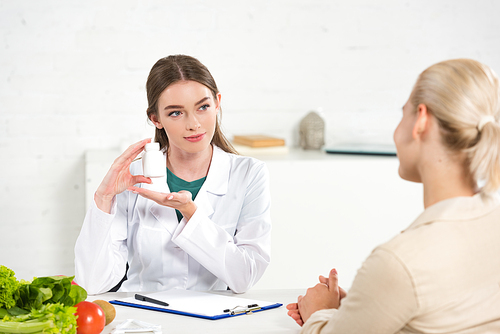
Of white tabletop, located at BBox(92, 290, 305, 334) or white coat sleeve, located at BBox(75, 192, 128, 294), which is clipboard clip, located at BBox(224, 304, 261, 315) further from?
white coat sleeve, located at BBox(75, 192, 128, 294)

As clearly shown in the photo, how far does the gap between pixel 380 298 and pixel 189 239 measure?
793 mm

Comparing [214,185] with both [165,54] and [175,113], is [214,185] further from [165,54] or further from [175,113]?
[165,54]

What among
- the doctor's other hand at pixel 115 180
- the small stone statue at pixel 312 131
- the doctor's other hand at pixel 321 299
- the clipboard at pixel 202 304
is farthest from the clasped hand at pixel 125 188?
the small stone statue at pixel 312 131

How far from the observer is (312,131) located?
2.99 m

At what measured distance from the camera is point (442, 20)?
10.1 feet

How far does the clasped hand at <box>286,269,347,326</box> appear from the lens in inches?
47.7

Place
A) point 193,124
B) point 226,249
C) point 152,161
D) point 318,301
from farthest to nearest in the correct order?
1. point 193,124
2. point 226,249
3. point 152,161
4. point 318,301

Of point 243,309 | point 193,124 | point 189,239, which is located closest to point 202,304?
point 243,309

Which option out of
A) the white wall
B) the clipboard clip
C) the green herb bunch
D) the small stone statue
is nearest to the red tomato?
the green herb bunch

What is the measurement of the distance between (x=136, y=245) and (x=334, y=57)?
1.81 meters

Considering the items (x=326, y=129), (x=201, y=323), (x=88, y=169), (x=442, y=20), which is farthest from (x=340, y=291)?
(x=442, y=20)

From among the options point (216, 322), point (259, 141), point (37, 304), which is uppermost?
point (259, 141)

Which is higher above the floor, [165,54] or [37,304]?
[165,54]

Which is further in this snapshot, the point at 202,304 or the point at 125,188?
the point at 125,188
